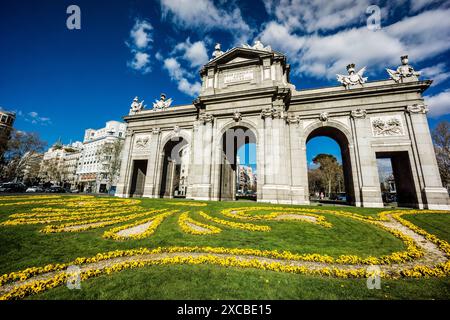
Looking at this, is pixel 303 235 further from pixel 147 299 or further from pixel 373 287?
pixel 147 299

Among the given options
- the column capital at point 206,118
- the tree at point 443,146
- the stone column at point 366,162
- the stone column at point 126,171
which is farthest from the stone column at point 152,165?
the tree at point 443,146

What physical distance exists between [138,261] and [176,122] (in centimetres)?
2501

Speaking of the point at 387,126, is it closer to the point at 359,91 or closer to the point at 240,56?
the point at 359,91

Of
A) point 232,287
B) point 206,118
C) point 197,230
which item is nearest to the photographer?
point 232,287

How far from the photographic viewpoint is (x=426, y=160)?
737 inches

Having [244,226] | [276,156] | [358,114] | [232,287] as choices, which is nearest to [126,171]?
[276,156]

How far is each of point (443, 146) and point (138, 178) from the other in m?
49.8

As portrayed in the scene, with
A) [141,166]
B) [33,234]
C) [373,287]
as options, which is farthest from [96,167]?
[373,287]

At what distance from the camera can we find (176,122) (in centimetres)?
2884

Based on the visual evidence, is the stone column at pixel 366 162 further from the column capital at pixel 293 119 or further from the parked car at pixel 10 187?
the parked car at pixel 10 187

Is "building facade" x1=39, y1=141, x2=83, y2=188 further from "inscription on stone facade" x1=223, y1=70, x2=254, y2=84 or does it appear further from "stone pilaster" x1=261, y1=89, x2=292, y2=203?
"stone pilaster" x1=261, y1=89, x2=292, y2=203

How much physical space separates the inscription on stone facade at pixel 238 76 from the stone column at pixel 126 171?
17.1 meters
